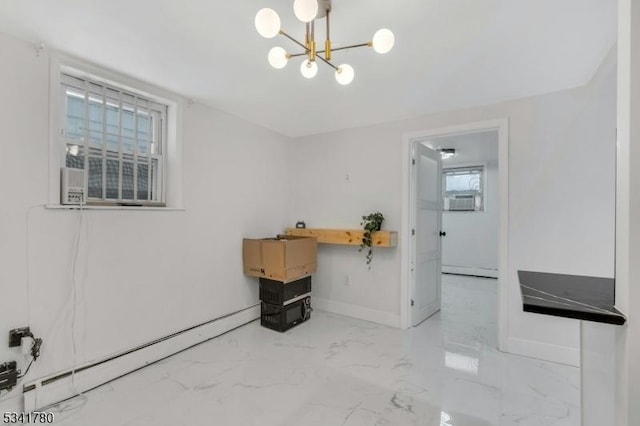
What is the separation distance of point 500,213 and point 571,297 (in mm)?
1830

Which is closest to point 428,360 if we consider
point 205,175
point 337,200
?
point 337,200

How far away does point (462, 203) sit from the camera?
632cm

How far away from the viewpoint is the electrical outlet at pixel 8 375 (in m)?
1.75

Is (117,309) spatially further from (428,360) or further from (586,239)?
(586,239)

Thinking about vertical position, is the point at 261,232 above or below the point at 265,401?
above

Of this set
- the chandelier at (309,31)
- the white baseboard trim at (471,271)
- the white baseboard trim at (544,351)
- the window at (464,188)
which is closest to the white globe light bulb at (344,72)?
the chandelier at (309,31)

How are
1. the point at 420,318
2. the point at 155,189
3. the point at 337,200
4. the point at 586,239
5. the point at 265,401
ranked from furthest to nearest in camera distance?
the point at 337,200 → the point at 420,318 → the point at 155,189 → the point at 586,239 → the point at 265,401

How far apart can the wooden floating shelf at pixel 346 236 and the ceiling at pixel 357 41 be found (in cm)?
140

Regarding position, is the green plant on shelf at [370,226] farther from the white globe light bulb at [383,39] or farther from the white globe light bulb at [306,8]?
the white globe light bulb at [306,8]

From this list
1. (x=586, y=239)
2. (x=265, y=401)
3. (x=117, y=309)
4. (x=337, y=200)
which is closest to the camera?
(x=265, y=401)

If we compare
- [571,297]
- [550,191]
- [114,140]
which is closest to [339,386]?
[571,297]

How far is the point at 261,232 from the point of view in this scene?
12.0 feet

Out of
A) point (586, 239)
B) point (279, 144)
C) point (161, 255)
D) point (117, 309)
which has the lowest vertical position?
point (117, 309)

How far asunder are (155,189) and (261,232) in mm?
1306
